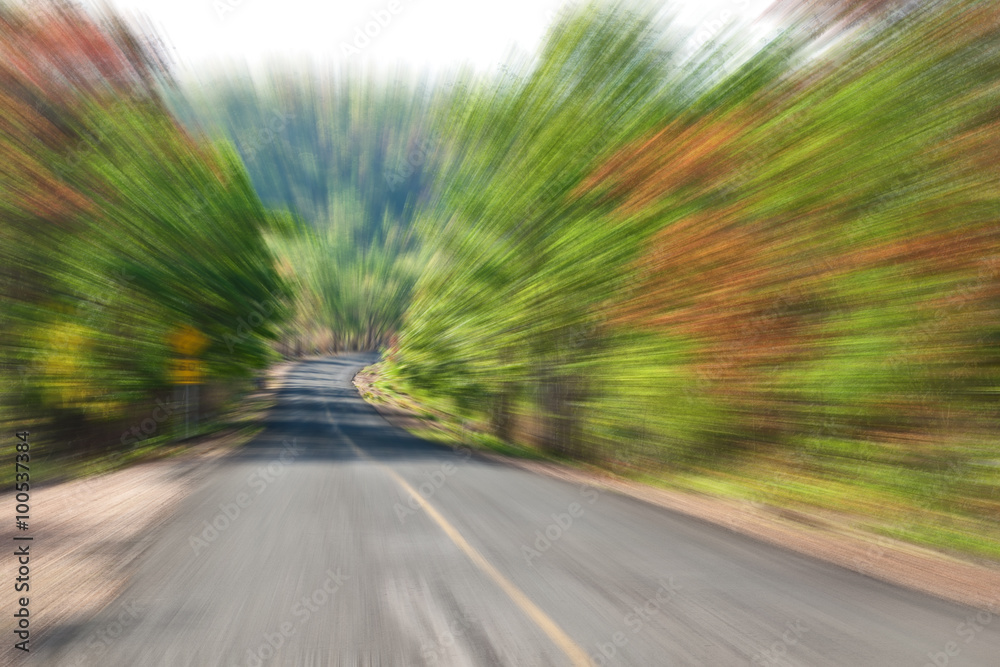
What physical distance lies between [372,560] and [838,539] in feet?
15.1

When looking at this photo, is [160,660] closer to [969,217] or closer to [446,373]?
[969,217]

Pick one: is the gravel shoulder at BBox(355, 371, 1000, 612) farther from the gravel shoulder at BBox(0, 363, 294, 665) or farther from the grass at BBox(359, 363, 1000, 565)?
the gravel shoulder at BBox(0, 363, 294, 665)

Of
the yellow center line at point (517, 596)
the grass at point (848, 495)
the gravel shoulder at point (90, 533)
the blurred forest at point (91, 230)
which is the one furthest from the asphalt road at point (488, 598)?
the blurred forest at point (91, 230)

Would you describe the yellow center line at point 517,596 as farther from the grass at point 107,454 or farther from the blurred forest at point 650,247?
the grass at point 107,454

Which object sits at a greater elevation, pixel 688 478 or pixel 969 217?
pixel 969 217

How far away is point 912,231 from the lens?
7.82 meters

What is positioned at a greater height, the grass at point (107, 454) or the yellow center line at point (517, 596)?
the grass at point (107, 454)

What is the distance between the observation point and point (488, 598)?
467cm

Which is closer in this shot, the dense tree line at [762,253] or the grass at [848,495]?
the grass at [848,495]

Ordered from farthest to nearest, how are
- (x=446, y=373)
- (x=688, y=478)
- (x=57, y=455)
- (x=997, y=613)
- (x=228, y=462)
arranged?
(x=446, y=373)
(x=57, y=455)
(x=228, y=462)
(x=688, y=478)
(x=997, y=613)

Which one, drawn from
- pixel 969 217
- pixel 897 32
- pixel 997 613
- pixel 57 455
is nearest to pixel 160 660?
pixel 997 613

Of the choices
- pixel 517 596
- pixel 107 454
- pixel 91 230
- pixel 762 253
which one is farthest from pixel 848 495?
pixel 91 230

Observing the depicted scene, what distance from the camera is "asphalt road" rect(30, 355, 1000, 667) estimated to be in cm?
378

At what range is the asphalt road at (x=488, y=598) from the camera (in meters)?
3.78
